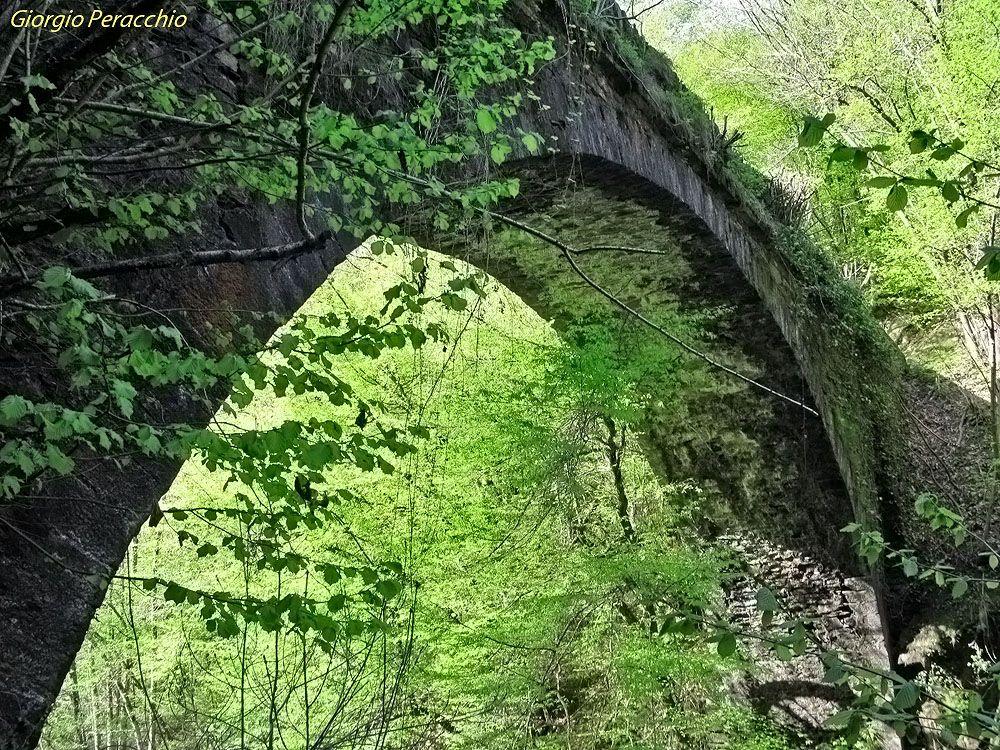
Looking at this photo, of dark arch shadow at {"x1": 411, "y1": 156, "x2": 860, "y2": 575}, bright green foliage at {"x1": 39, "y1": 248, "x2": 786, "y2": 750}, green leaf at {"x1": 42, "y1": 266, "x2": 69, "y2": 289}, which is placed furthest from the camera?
bright green foliage at {"x1": 39, "y1": 248, "x2": 786, "y2": 750}

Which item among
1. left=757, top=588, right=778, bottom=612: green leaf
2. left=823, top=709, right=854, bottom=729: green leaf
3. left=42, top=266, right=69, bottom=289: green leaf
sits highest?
left=42, top=266, right=69, bottom=289: green leaf

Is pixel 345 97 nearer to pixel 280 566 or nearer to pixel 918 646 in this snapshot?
pixel 280 566

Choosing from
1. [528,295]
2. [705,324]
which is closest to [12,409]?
[528,295]

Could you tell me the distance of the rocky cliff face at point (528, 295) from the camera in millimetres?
1588

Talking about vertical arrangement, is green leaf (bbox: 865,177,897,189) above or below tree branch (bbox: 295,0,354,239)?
below

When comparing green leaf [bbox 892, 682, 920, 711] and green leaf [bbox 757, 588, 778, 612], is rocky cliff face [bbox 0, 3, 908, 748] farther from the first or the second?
green leaf [bbox 892, 682, 920, 711]

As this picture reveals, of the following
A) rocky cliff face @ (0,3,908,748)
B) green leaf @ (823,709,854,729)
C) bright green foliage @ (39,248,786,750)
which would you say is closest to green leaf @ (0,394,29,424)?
rocky cliff face @ (0,3,908,748)

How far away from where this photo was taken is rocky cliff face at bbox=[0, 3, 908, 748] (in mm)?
1588

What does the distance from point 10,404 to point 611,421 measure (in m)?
5.11

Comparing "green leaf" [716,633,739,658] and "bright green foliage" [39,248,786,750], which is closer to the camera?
"green leaf" [716,633,739,658]

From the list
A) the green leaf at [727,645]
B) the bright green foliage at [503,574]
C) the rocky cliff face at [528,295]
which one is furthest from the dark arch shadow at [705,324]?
the green leaf at [727,645]

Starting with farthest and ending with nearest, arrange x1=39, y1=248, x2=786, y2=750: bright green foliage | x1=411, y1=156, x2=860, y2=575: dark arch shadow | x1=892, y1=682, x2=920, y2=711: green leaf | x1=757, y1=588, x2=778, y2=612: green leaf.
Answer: x1=39, y1=248, x2=786, y2=750: bright green foliage < x1=411, y1=156, x2=860, y2=575: dark arch shadow < x1=757, y1=588, x2=778, y2=612: green leaf < x1=892, y1=682, x2=920, y2=711: green leaf

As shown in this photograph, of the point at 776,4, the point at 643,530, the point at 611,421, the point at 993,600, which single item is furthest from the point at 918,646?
the point at 776,4

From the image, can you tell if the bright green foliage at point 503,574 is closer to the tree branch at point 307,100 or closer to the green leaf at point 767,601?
the green leaf at point 767,601
